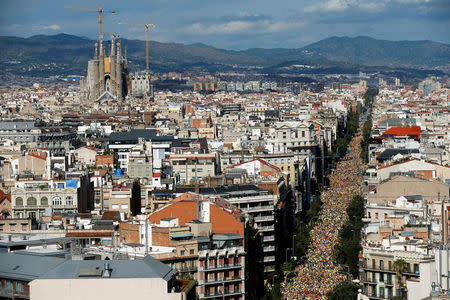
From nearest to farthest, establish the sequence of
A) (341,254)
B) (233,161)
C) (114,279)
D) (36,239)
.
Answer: (114,279), (36,239), (341,254), (233,161)

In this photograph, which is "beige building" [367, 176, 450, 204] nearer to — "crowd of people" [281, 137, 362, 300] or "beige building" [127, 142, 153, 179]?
"crowd of people" [281, 137, 362, 300]

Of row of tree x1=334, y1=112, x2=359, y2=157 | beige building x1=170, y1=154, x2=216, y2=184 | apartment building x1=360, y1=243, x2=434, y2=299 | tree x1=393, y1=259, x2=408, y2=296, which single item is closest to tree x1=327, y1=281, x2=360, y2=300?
apartment building x1=360, y1=243, x2=434, y2=299

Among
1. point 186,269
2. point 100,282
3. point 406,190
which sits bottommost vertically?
point 186,269

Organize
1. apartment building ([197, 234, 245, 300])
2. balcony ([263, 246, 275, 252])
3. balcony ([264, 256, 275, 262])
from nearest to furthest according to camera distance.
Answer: apartment building ([197, 234, 245, 300]), balcony ([264, 256, 275, 262]), balcony ([263, 246, 275, 252])

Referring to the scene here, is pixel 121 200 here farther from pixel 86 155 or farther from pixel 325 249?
pixel 86 155

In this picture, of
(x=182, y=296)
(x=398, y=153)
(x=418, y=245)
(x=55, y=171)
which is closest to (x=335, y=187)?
(x=398, y=153)

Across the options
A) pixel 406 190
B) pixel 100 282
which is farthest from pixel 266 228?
pixel 100 282

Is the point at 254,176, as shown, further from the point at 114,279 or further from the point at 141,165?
the point at 114,279
